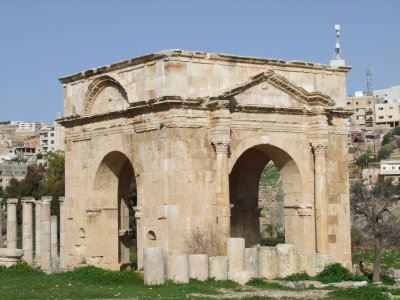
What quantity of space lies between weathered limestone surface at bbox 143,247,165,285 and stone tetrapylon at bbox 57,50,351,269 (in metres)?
2.15

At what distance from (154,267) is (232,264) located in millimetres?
2343

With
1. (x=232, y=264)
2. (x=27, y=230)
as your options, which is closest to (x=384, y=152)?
(x=27, y=230)

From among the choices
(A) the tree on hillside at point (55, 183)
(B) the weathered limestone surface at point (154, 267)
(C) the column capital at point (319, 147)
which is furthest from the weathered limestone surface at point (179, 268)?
(A) the tree on hillside at point (55, 183)

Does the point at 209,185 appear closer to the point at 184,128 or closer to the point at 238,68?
the point at 184,128

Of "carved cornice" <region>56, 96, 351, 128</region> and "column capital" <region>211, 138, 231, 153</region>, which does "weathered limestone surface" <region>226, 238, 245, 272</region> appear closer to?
"column capital" <region>211, 138, 231, 153</region>

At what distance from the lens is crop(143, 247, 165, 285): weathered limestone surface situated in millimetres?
22219

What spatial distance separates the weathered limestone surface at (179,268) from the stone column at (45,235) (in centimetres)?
1048

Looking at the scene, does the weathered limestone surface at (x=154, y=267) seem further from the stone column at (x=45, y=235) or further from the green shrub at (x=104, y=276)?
the stone column at (x=45, y=235)

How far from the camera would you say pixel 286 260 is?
81.3 ft

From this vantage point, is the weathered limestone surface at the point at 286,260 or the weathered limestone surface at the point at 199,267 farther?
the weathered limestone surface at the point at 286,260

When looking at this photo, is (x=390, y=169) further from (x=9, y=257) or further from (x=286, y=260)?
(x=9, y=257)

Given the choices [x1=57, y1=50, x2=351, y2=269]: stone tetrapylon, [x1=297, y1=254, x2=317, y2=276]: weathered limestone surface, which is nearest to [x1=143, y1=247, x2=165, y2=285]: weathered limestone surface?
[x1=57, y1=50, x2=351, y2=269]: stone tetrapylon

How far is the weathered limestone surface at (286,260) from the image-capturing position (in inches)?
973

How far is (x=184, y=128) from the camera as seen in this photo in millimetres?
24812
